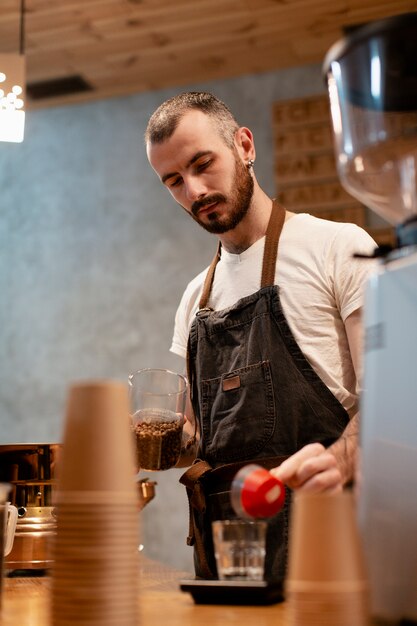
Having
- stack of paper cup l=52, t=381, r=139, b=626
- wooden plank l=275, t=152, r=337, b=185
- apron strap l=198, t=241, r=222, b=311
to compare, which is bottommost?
stack of paper cup l=52, t=381, r=139, b=626

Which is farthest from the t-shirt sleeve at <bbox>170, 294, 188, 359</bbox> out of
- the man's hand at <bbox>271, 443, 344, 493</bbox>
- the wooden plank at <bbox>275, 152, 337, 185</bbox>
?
the wooden plank at <bbox>275, 152, 337, 185</bbox>

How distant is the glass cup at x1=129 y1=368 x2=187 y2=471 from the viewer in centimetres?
170

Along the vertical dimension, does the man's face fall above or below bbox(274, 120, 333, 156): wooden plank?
below

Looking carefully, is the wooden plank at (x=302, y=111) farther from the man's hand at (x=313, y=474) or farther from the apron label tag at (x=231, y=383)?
the man's hand at (x=313, y=474)

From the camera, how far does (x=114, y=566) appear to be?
0.65 metres

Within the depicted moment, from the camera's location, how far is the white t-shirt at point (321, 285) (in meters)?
1.91

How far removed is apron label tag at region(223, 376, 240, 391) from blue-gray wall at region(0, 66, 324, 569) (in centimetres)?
208

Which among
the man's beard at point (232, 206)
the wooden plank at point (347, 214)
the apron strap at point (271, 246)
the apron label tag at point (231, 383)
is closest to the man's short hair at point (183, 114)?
the man's beard at point (232, 206)

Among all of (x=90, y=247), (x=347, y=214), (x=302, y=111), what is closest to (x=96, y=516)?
(x=347, y=214)

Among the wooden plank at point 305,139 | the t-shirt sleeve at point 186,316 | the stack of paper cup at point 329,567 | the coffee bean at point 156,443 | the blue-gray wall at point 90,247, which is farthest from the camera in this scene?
the blue-gray wall at point 90,247

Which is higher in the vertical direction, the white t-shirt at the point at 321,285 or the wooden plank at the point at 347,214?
the wooden plank at the point at 347,214

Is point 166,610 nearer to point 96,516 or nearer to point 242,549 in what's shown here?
point 242,549

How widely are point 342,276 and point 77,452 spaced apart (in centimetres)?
134

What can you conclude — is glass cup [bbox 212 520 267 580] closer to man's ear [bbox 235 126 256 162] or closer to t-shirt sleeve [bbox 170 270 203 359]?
t-shirt sleeve [bbox 170 270 203 359]
